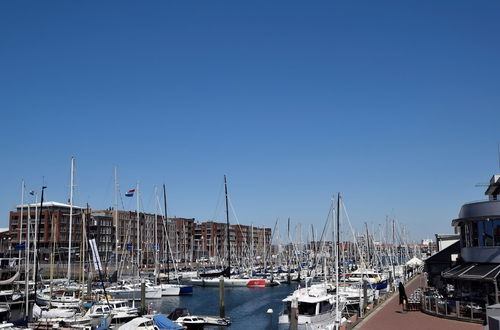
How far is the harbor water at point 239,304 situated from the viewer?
5800 cm

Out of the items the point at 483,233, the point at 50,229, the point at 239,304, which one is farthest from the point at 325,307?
the point at 50,229

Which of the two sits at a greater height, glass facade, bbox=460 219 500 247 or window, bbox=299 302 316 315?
glass facade, bbox=460 219 500 247

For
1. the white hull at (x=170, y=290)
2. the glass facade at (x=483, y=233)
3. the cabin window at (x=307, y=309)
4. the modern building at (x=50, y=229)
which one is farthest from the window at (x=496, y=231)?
the modern building at (x=50, y=229)

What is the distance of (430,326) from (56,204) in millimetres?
144859

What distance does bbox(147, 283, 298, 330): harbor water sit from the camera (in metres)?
58.0

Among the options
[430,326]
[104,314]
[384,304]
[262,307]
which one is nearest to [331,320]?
[384,304]

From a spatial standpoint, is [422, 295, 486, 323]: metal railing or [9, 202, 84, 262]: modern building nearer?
[422, 295, 486, 323]: metal railing

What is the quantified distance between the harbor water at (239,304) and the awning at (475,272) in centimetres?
2076

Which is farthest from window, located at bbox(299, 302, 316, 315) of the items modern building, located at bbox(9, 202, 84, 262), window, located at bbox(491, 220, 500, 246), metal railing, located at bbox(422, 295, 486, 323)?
modern building, located at bbox(9, 202, 84, 262)

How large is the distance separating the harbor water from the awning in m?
20.8

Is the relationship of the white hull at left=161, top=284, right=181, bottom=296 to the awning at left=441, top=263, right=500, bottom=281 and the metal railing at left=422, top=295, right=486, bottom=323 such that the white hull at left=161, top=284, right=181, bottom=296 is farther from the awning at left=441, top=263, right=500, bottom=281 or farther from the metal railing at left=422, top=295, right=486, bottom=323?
the metal railing at left=422, top=295, right=486, bottom=323

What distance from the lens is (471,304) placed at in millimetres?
33312

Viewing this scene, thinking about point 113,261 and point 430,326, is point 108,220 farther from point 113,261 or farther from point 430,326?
point 430,326

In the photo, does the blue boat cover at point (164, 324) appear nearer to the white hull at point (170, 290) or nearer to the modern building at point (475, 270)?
the modern building at point (475, 270)
